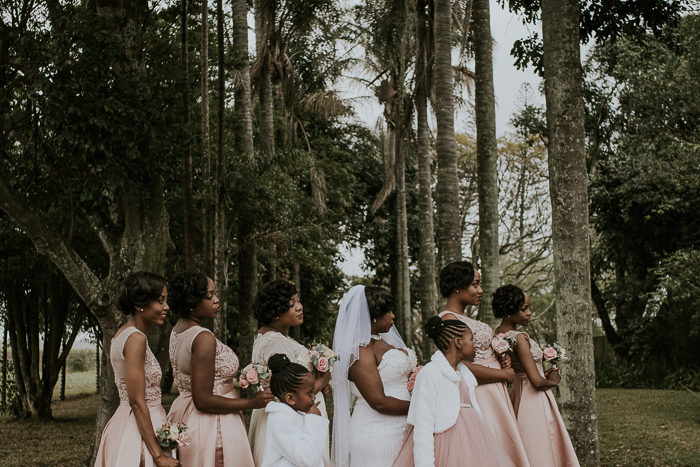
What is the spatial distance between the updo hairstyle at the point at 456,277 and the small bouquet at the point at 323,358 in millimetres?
1280

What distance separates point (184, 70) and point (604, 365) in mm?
18873

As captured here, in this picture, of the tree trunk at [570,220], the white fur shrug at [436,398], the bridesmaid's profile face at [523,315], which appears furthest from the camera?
the tree trunk at [570,220]

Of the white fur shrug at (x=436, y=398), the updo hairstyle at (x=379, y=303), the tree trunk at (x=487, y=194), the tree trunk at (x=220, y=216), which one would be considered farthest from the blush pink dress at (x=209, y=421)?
the tree trunk at (x=220, y=216)

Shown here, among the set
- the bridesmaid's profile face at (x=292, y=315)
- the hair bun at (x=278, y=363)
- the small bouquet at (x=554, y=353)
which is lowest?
the small bouquet at (x=554, y=353)

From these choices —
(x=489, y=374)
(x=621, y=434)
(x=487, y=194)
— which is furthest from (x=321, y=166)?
(x=489, y=374)

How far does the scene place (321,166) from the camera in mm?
16891

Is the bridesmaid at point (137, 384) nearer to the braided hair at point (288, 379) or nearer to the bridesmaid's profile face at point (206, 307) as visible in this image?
the bridesmaid's profile face at point (206, 307)

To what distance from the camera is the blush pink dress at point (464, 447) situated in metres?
4.35

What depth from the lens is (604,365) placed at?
23.5 meters

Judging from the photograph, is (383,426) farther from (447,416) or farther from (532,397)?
(532,397)

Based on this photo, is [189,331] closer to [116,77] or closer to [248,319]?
[116,77]

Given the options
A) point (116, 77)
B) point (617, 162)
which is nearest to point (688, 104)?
point (617, 162)

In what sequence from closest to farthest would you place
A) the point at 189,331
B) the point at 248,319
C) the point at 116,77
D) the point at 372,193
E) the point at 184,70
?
the point at 189,331
the point at 116,77
the point at 184,70
the point at 248,319
the point at 372,193

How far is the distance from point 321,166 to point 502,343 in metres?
11.7
